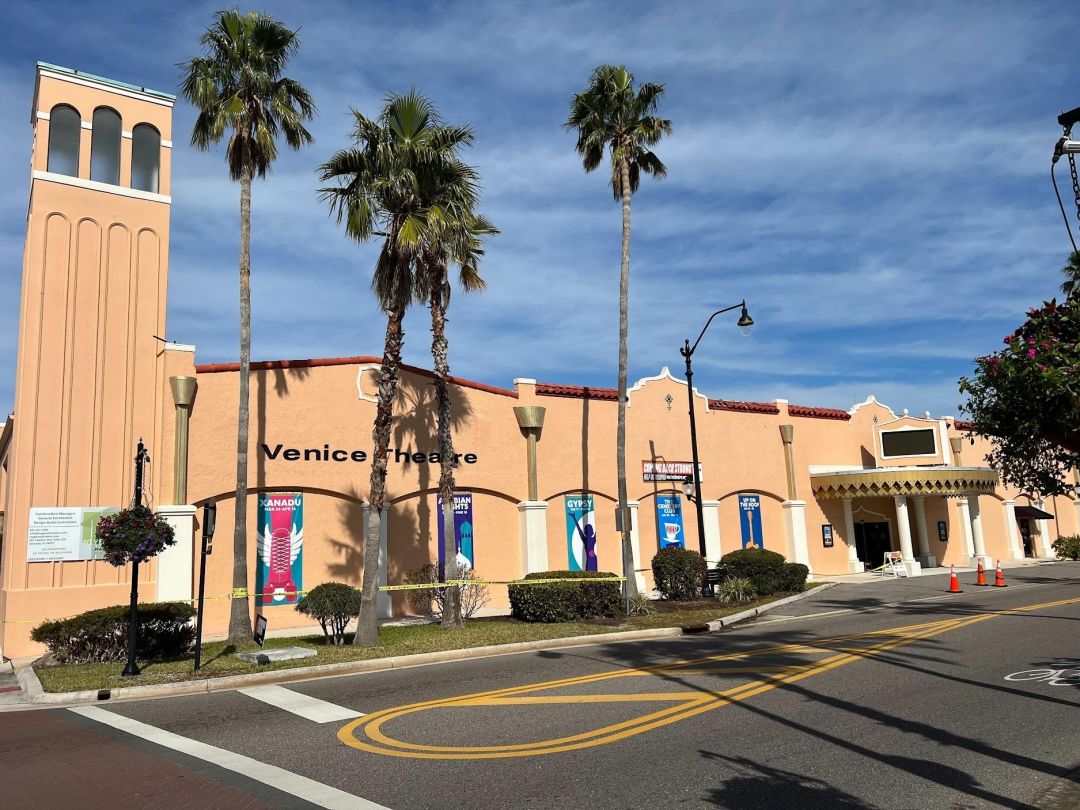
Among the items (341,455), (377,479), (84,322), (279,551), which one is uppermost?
(84,322)

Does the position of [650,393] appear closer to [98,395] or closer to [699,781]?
[98,395]

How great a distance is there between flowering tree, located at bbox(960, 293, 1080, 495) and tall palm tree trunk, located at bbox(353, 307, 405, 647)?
38.0 feet

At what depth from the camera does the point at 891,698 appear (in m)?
10.1

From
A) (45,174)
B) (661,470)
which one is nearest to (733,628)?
(661,470)

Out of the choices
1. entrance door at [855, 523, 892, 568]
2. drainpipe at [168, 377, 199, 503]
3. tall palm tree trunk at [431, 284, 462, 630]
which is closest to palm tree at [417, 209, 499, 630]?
tall palm tree trunk at [431, 284, 462, 630]

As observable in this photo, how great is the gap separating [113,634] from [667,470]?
19433mm

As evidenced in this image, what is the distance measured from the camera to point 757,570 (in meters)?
25.7

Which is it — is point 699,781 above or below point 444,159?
below

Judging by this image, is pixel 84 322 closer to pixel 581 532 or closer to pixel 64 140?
pixel 64 140

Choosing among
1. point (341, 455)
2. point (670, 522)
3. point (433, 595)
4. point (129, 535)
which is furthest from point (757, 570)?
point (129, 535)

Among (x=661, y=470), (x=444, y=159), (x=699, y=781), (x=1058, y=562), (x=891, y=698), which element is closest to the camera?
(x=699, y=781)

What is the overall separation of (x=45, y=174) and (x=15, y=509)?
27.4 feet

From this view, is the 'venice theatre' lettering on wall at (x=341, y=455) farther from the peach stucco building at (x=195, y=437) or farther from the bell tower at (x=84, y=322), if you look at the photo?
the bell tower at (x=84, y=322)

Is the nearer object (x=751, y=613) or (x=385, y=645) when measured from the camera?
(x=385, y=645)
